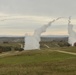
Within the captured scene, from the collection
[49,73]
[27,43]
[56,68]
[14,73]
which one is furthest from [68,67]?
[27,43]

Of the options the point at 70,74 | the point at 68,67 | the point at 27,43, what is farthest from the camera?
the point at 27,43

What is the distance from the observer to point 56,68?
4166 cm

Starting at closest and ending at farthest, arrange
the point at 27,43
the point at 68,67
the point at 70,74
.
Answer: the point at 70,74 < the point at 68,67 < the point at 27,43

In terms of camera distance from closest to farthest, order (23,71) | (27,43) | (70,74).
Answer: (70,74) → (23,71) → (27,43)

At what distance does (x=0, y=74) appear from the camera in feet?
125

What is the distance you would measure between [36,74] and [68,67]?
6.58m

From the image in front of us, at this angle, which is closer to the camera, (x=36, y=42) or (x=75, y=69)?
(x=75, y=69)

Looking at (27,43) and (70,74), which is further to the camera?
(27,43)

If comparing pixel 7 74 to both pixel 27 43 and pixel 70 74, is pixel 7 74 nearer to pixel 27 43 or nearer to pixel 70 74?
pixel 70 74

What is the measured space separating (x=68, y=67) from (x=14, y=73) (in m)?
8.11

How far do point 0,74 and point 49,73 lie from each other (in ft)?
19.6

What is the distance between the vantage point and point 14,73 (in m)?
38.0

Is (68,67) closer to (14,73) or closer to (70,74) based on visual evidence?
(70,74)

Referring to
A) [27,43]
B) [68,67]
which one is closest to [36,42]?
[27,43]
